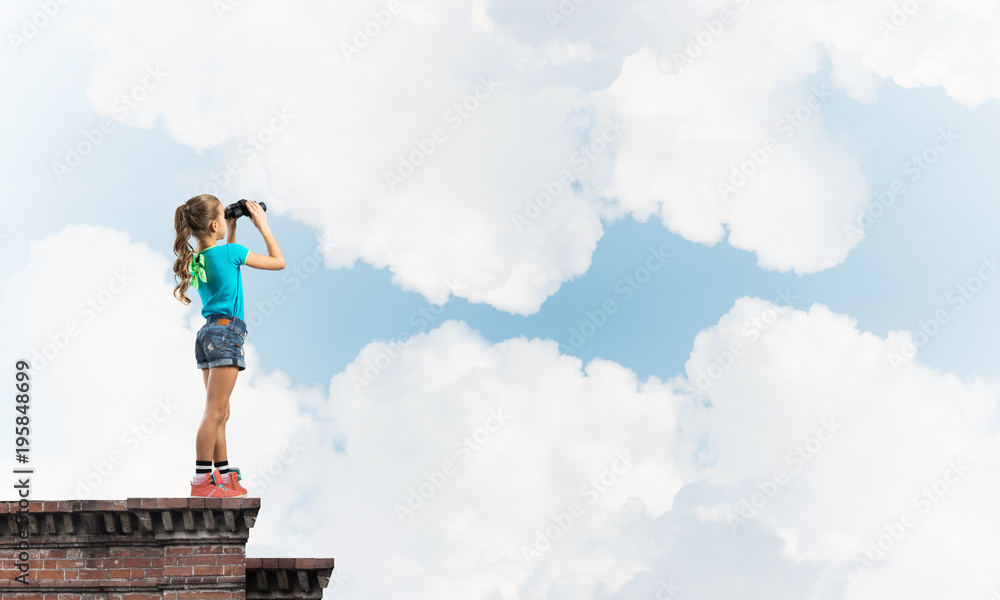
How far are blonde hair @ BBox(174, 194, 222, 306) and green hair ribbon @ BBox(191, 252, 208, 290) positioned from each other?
5 cm

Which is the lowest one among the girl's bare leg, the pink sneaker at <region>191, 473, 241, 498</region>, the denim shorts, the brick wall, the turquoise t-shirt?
the brick wall

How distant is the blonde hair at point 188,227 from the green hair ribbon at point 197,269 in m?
0.05

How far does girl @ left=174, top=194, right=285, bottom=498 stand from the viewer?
906 centimetres

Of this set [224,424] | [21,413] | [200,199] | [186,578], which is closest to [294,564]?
[186,578]

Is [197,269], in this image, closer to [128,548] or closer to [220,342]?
[220,342]

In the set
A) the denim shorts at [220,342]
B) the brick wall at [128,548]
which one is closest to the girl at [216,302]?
the denim shorts at [220,342]

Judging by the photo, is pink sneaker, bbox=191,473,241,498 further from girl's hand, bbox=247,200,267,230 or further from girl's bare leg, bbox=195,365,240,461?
girl's hand, bbox=247,200,267,230

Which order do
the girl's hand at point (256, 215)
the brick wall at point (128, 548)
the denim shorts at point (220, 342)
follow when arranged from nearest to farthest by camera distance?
the brick wall at point (128, 548) → the denim shorts at point (220, 342) → the girl's hand at point (256, 215)

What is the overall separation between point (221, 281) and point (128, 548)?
2952 millimetres

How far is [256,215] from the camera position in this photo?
9578mm

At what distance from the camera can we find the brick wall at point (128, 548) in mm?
8797

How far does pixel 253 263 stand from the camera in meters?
9.45

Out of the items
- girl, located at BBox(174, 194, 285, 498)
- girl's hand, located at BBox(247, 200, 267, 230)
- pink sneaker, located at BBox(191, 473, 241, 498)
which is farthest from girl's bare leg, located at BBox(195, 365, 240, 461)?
girl's hand, located at BBox(247, 200, 267, 230)

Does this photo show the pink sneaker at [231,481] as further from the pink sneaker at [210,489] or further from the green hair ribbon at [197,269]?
the green hair ribbon at [197,269]
